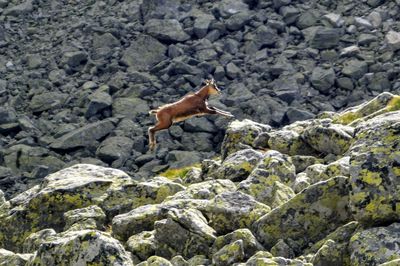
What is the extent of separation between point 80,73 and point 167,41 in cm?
805

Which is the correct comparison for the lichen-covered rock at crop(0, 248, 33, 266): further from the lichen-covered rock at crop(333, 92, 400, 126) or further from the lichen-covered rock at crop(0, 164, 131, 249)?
the lichen-covered rock at crop(333, 92, 400, 126)

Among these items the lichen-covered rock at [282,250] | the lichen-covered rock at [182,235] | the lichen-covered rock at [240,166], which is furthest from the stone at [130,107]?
the lichen-covered rock at [282,250]

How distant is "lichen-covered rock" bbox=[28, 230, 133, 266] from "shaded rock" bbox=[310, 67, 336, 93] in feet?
179

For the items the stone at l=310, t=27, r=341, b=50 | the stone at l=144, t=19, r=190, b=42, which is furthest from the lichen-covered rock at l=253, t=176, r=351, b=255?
the stone at l=144, t=19, r=190, b=42

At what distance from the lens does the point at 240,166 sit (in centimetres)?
2111

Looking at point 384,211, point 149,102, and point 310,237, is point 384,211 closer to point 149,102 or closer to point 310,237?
point 310,237

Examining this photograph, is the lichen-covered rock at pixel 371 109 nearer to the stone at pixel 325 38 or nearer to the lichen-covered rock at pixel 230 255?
the lichen-covered rock at pixel 230 255

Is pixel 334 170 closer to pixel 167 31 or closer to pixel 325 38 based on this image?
pixel 325 38

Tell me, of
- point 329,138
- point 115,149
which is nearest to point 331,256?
point 329,138

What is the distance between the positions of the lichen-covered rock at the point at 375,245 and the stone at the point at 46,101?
187ft

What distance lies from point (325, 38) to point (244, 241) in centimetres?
5813

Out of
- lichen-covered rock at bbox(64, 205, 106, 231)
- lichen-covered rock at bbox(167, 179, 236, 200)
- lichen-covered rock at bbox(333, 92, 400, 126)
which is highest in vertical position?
lichen-covered rock at bbox(167, 179, 236, 200)

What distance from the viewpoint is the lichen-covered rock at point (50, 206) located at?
68.9ft

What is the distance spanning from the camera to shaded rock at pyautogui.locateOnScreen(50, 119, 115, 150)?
64.3 metres
